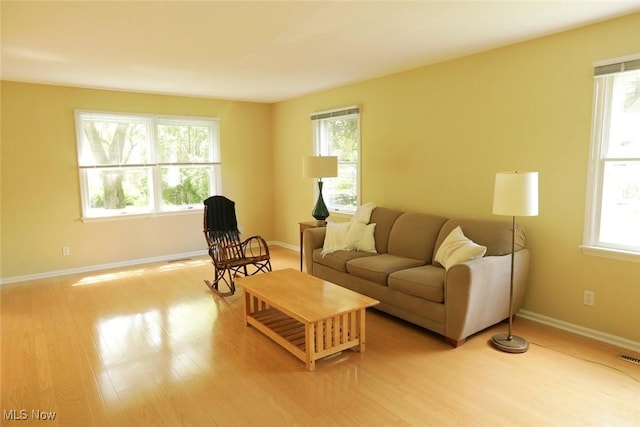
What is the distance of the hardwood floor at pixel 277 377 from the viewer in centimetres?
214

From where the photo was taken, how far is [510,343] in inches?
114

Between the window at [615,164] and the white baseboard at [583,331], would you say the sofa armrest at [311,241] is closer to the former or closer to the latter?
the white baseboard at [583,331]

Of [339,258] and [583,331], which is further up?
[339,258]

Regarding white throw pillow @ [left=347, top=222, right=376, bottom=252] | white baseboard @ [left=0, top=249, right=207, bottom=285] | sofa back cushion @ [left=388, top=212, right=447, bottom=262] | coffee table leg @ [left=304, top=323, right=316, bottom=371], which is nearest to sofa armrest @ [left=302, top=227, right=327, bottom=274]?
white throw pillow @ [left=347, top=222, right=376, bottom=252]

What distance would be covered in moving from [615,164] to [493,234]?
0.99m

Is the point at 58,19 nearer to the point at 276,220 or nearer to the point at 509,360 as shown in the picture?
the point at 509,360

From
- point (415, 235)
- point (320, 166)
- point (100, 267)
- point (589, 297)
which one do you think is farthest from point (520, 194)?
point (100, 267)

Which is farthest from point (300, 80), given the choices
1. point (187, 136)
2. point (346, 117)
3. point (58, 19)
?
point (58, 19)

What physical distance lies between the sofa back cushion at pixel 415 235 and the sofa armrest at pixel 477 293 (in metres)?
0.73

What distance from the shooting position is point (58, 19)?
8.67 ft

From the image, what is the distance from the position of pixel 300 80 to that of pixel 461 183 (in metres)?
2.28

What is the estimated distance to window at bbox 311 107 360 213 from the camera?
5039 mm

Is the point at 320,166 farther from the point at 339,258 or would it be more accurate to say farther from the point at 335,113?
the point at 339,258

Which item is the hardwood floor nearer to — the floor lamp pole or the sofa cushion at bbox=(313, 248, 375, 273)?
the floor lamp pole
